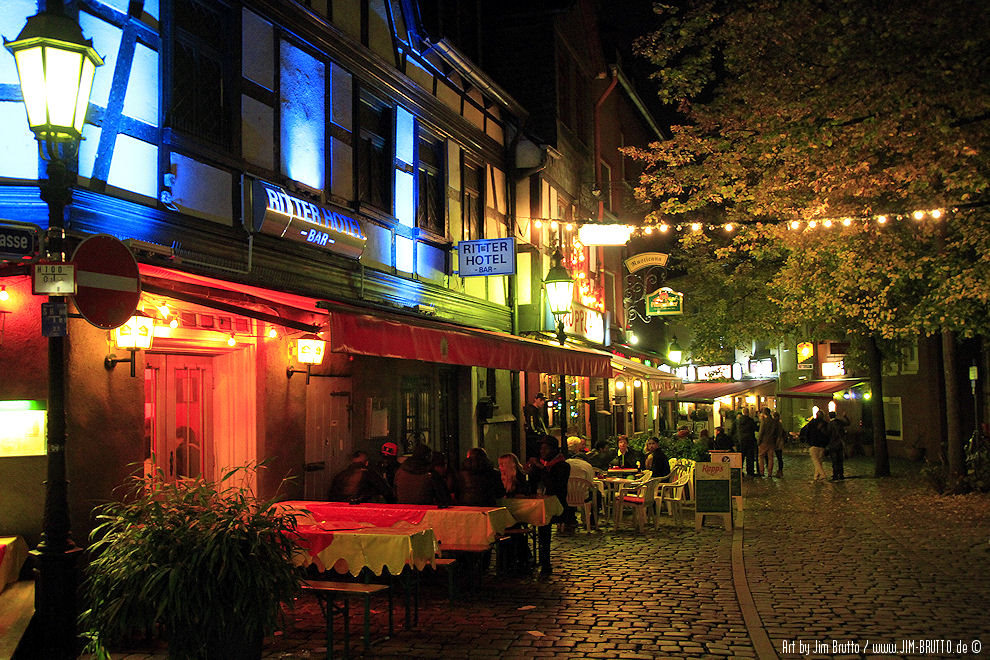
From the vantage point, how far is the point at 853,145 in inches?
476

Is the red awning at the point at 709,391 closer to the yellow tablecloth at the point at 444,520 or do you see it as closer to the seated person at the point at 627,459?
the seated person at the point at 627,459

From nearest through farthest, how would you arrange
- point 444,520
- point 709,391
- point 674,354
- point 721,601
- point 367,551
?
point 367,551 < point 721,601 < point 444,520 < point 674,354 < point 709,391

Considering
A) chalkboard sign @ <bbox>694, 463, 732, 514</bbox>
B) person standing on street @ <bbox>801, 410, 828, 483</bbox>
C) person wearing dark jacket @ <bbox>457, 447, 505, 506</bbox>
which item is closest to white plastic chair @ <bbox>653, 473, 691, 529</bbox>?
chalkboard sign @ <bbox>694, 463, 732, 514</bbox>

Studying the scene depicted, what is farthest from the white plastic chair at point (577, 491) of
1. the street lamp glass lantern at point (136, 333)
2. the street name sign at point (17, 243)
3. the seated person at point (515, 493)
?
the street name sign at point (17, 243)

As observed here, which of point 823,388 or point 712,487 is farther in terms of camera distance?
point 823,388

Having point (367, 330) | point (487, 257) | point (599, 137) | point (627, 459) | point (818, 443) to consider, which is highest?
point (599, 137)

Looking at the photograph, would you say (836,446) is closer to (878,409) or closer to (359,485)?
(878,409)

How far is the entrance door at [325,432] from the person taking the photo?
11469 millimetres

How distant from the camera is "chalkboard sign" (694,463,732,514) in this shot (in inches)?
547

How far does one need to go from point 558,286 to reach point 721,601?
8.36m

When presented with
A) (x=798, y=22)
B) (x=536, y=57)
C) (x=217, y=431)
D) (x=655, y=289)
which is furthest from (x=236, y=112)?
(x=655, y=289)

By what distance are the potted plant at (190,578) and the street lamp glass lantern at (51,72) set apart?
8.21ft

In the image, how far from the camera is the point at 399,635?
308 inches

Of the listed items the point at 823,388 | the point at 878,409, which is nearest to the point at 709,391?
the point at 823,388
